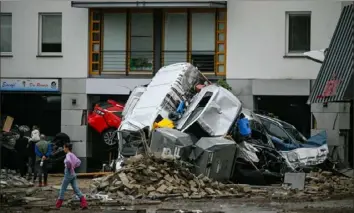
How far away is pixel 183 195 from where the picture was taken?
19.5 meters

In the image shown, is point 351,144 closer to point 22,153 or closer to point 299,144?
point 299,144

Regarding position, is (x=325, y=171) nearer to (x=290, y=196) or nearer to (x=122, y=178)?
(x=290, y=196)

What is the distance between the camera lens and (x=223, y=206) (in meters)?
18.0

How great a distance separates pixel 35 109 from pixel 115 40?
469 centimetres

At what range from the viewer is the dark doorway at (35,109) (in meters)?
31.7

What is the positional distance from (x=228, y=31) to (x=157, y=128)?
8557 mm

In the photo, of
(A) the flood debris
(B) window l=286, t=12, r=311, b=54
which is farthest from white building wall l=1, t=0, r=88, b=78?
(B) window l=286, t=12, r=311, b=54

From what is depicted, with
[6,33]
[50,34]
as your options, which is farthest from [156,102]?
[6,33]

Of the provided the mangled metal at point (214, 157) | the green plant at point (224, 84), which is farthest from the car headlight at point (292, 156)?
the green plant at point (224, 84)

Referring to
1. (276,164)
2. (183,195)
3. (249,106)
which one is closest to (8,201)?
(183,195)

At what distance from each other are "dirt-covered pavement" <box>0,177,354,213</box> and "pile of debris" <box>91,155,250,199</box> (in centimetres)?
61

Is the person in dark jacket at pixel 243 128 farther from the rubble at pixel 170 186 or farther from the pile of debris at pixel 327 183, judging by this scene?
the rubble at pixel 170 186

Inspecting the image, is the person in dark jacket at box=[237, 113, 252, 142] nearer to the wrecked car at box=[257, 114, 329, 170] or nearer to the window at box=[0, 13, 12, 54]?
the wrecked car at box=[257, 114, 329, 170]

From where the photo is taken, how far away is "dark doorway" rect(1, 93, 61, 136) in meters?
31.7
